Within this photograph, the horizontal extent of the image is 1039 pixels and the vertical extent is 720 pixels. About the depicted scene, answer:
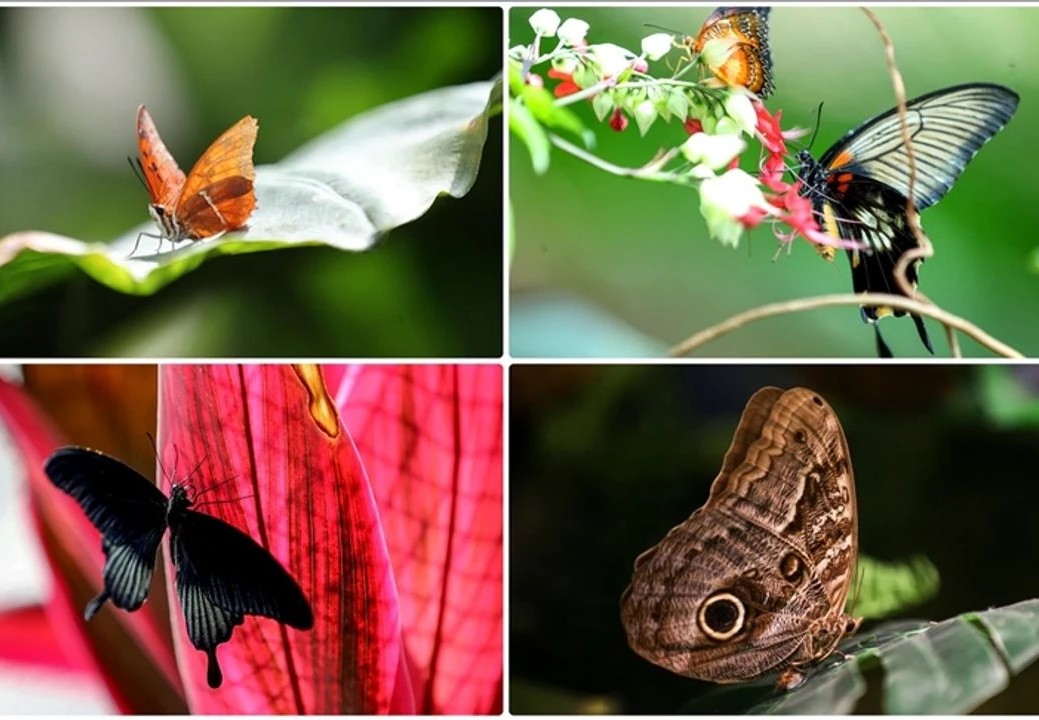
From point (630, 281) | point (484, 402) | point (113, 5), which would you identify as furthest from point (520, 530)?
point (113, 5)

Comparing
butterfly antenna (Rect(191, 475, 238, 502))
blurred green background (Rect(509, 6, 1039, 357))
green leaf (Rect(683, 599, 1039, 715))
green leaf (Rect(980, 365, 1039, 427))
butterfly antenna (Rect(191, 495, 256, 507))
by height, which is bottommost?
green leaf (Rect(683, 599, 1039, 715))

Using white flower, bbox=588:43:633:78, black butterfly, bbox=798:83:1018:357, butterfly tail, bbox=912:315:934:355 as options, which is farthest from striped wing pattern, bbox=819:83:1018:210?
white flower, bbox=588:43:633:78

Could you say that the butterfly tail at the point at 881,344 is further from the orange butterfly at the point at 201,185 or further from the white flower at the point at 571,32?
the orange butterfly at the point at 201,185

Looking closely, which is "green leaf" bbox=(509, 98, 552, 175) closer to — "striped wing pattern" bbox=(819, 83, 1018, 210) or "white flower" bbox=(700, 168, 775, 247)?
"white flower" bbox=(700, 168, 775, 247)

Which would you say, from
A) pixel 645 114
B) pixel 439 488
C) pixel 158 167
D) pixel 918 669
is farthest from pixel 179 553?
pixel 918 669

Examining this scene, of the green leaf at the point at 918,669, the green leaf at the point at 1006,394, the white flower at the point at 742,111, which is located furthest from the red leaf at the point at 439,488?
the green leaf at the point at 1006,394
